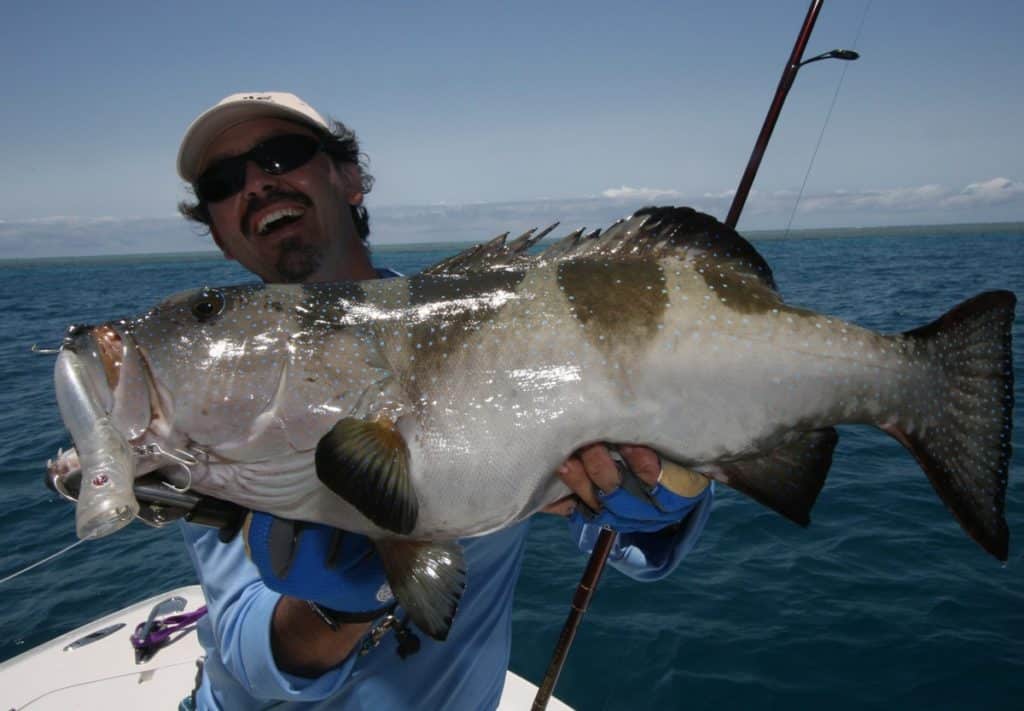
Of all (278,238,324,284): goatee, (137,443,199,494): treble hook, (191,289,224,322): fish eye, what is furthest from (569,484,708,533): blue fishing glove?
(278,238,324,284): goatee

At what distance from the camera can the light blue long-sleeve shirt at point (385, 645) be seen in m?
2.33

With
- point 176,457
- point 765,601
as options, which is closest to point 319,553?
point 176,457

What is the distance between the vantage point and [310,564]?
6.91ft

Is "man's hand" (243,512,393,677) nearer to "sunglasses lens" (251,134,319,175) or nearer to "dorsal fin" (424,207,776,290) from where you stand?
"dorsal fin" (424,207,776,290)

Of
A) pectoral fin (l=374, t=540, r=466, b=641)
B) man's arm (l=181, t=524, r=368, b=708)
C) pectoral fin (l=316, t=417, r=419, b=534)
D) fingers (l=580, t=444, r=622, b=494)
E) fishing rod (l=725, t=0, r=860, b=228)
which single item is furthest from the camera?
fishing rod (l=725, t=0, r=860, b=228)

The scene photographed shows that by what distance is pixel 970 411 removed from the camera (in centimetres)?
219

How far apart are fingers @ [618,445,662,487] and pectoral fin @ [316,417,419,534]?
0.71 metres

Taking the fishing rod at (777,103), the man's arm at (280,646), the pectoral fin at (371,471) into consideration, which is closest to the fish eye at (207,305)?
the pectoral fin at (371,471)

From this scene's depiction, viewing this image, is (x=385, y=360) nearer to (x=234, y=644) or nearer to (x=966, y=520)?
(x=234, y=644)

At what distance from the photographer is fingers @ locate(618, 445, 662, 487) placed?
84.0 inches

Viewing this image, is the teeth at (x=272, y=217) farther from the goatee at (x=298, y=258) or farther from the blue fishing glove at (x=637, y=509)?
the blue fishing glove at (x=637, y=509)

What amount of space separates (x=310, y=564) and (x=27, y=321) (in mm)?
32596

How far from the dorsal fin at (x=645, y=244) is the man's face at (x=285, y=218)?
1317mm

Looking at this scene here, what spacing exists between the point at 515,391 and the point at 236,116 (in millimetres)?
2455
